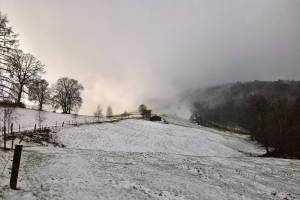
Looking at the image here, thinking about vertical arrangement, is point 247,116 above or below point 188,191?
above

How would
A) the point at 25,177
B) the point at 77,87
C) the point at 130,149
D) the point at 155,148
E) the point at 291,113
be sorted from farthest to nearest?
the point at 77,87 → the point at 291,113 → the point at 155,148 → the point at 130,149 → the point at 25,177

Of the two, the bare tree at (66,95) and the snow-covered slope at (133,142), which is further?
the bare tree at (66,95)

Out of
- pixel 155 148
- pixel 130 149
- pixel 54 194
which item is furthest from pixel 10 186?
pixel 155 148

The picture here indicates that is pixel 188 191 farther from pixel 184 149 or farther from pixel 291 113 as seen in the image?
pixel 291 113

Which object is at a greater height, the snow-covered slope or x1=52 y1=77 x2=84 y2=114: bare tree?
x1=52 y1=77 x2=84 y2=114: bare tree

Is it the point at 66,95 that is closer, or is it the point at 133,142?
the point at 133,142

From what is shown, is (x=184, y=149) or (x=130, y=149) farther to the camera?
(x=184, y=149)

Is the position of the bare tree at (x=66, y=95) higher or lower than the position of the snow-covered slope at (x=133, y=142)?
higher

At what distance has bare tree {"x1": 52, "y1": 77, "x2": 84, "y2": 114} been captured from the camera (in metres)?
117

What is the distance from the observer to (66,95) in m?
118

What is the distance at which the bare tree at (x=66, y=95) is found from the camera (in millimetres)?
117375

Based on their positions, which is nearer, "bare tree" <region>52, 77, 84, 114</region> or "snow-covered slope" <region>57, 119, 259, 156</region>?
"snow-covered slope" <region>57, 119, 259, 156</region>

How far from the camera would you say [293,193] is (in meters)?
26.4

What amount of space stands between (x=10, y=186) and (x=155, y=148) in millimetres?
43517
